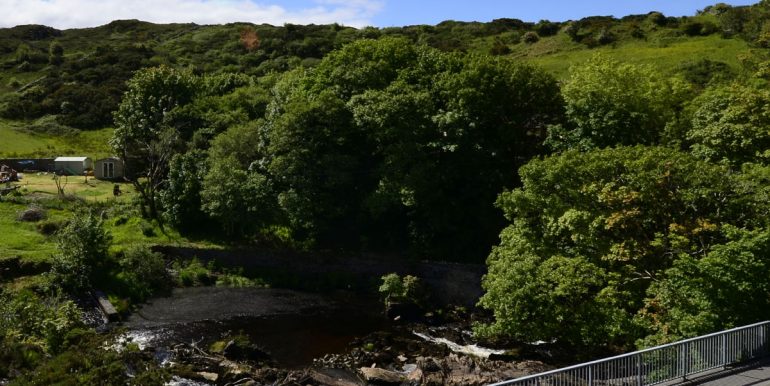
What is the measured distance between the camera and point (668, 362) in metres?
18.9

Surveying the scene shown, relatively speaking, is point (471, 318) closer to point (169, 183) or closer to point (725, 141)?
point (725, 141)

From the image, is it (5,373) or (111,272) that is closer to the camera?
(5,373)

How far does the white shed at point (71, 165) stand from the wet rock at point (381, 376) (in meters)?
48.1

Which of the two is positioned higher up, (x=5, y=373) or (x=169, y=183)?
(x=169, y=183)

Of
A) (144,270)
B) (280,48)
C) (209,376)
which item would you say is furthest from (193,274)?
(280,48)

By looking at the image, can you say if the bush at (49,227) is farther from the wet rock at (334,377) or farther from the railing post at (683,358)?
the railing post at (683,358)

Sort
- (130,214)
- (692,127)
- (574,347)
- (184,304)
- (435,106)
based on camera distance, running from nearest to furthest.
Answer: (574,347)
(692,127)
(184,304)
(435,106)
(130,214)

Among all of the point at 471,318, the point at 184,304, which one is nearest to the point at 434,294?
the point at 471,318

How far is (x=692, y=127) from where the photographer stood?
37.0 m

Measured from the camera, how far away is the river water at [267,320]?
33062 millimetres

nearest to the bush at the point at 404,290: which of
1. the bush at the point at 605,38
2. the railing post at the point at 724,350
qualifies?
the railing post at the point at 724,350

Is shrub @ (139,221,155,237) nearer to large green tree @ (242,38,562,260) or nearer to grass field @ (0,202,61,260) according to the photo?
grass field @ (0,202,61,260)

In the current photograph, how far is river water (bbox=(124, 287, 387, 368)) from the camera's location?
108ft

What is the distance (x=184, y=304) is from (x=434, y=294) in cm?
1517
